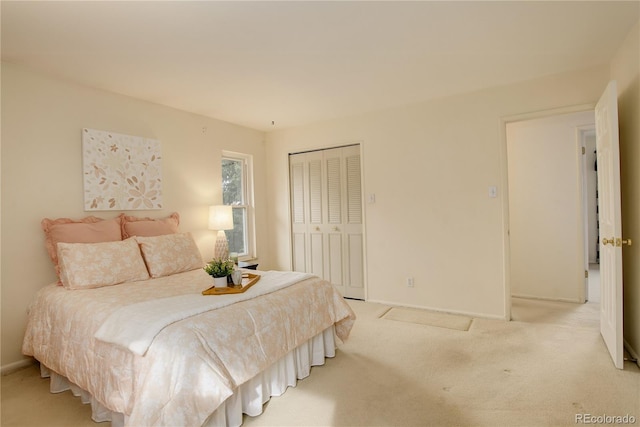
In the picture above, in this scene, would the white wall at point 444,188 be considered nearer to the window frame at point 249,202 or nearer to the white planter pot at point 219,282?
the window frame at point 249,202

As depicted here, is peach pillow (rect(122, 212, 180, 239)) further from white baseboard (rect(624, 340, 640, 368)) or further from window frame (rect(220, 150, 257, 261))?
white baseboard (rect(624, 340, 640, 368))

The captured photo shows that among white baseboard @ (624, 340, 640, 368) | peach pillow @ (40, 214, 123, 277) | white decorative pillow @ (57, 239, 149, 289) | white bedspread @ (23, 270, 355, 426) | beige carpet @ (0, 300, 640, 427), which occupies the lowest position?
beige carpet @ (0, 300, 640, 427)

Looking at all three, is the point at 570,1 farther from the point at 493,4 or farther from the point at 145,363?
the point at 145,363

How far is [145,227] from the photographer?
3301mm

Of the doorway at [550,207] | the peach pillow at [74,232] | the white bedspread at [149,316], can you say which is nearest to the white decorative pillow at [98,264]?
the peach pillow at [74,232]

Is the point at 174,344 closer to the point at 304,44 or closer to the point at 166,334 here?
the point at 166,334

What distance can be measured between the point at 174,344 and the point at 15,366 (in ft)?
6.75

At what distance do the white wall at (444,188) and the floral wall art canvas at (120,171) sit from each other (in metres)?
2.21

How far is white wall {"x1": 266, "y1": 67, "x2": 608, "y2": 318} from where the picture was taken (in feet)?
11.6

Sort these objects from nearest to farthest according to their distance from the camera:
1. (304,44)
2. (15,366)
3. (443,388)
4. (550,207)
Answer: (443,388)
(304,44)
(15,366)
(550,207)

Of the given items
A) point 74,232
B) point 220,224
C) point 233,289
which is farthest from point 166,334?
point 220,224

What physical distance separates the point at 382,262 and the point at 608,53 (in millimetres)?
2897

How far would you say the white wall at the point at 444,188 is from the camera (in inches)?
139

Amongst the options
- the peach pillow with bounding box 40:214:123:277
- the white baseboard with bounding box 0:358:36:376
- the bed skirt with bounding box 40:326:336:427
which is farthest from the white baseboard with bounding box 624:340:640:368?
the white baseboard with bounding box 0:358:36:376
